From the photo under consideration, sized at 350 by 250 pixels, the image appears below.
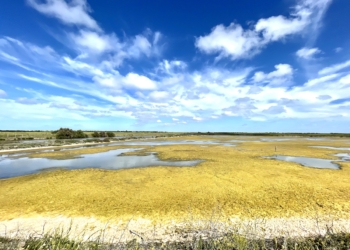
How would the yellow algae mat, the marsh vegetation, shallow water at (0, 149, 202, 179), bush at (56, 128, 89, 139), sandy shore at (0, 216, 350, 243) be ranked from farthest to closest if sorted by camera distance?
bush at (56, 128, 89, 139) < shallow water at (0, 149, 202, 179) < the yellow algae mat < the marsh vegetation < sandy shore at (0, 216, 350, 243)

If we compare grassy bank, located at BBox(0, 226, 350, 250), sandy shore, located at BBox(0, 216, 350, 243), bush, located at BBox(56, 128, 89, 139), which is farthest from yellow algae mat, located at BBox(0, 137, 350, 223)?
bush, located at BBox(56, 128, 89, 139)

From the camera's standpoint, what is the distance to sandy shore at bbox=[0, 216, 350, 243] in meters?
6.15

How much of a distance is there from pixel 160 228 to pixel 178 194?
3.44m

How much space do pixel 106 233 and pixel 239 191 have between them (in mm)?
7120

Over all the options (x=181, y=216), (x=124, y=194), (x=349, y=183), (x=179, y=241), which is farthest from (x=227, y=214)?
(x=349, y=183)

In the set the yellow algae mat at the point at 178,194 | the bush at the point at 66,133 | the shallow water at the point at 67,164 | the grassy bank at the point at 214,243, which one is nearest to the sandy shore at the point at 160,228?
the grassy bank at the point at 214,243

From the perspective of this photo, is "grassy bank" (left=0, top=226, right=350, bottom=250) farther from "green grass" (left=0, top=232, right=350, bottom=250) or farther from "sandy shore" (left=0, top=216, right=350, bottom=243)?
"sandy shore" (left=0, top=216, right=350, bottom=243)

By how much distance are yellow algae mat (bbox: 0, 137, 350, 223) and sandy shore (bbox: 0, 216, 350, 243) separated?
51 centimetres

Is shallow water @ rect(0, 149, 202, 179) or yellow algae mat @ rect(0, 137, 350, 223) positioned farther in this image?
shallow water @ rect(0, 149, 202, 179)

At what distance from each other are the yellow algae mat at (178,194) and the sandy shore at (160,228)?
51 centimetres

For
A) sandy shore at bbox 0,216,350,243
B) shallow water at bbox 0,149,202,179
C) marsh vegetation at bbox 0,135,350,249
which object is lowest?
sandy shore at bbox 0,216,350,243

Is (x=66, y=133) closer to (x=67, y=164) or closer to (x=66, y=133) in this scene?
(x=66, y=133)

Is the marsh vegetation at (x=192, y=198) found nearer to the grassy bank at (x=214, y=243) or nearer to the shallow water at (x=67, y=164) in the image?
the grassy bank at (x=214, y=243)

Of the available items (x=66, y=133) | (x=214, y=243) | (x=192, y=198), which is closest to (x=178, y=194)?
(x=192, y=198)
